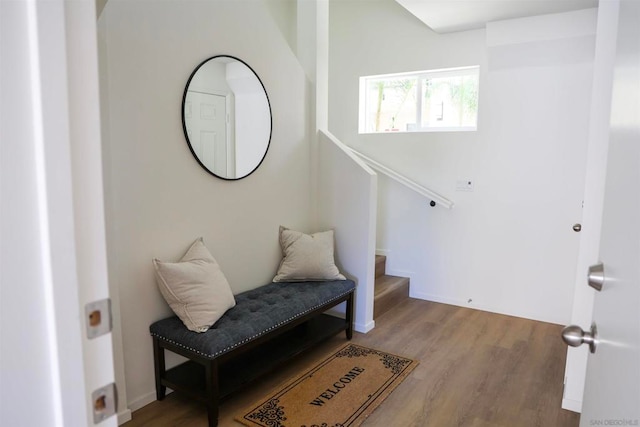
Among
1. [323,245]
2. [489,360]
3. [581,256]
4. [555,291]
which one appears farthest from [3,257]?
[555,291]

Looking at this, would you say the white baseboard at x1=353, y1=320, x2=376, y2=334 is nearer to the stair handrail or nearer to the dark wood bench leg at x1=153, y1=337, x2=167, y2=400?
the stair handrail

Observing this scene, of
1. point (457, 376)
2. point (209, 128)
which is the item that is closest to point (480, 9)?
point (209, 128)

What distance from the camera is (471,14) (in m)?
3.26

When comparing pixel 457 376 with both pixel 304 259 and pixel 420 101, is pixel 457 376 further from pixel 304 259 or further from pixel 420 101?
pixel 420 101

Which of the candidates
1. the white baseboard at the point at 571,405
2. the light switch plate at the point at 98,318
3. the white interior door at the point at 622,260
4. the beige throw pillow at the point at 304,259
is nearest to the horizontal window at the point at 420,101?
the beige throw pillow at the point at 304,259

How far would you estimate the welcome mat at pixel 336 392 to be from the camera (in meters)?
2.14

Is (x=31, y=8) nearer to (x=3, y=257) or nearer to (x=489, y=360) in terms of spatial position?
(x=3, y=257)

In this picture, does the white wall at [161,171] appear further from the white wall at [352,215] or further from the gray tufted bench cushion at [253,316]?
the white wall at [352,215]

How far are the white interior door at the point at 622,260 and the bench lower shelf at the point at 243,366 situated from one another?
1.66m

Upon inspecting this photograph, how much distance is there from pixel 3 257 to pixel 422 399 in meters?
2.29

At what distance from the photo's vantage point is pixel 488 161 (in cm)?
373

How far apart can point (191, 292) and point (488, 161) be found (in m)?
2.79

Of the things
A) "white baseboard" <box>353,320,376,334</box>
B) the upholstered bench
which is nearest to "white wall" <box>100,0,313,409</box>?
the upholstered bench

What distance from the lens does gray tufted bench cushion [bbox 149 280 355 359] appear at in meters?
2.06
